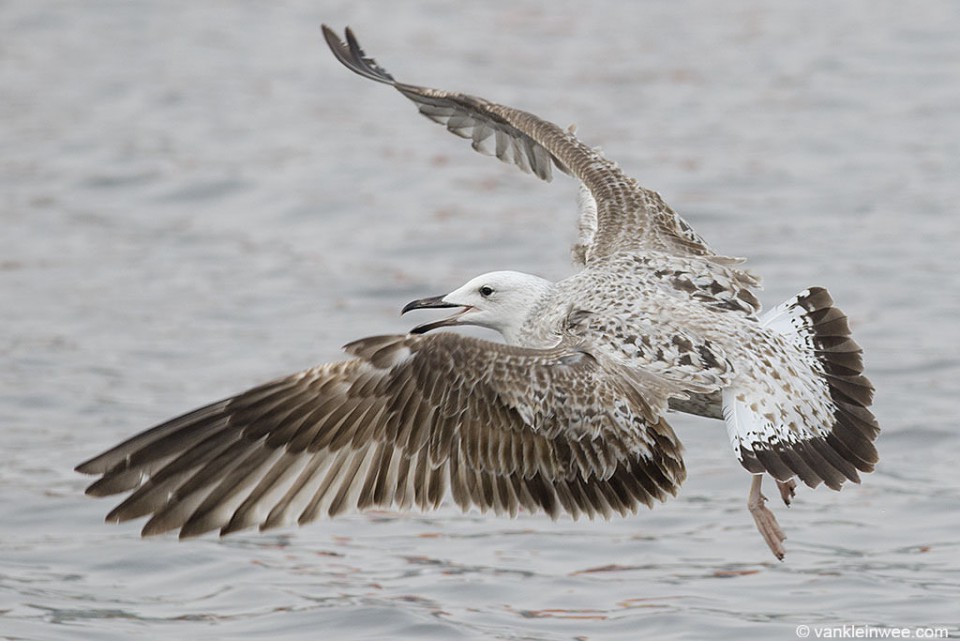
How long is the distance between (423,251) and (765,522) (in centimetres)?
718

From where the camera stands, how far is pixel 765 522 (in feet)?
22.9

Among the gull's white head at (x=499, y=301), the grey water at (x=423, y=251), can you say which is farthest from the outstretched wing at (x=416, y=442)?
the grey water at (x=423, y=251)

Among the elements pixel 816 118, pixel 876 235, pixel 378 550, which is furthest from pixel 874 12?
pixel 378 550

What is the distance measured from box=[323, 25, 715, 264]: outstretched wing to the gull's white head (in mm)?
484

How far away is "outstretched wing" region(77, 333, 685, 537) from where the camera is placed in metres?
6.25

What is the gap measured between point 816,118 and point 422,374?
1055 centimetres

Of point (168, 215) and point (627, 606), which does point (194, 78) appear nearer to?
point (168, 215)

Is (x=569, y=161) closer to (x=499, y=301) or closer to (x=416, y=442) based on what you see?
(x=499, y=301)

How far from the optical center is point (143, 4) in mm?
19734

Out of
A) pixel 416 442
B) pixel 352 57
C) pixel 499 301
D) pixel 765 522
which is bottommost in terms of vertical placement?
pixel 765 522

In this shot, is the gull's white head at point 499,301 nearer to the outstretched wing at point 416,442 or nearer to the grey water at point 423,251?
the outstretched wing at point 416,442

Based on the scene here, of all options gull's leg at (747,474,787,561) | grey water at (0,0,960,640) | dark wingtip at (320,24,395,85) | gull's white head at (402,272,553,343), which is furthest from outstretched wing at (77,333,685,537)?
dark wingtip at (320,24,395,85)

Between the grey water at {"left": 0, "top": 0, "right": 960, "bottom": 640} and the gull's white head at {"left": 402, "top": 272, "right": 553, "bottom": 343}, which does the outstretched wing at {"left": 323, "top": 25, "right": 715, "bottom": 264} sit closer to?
the gull's white head at {"left": 402, "top": 272, "right": 553, "bottom": 343}

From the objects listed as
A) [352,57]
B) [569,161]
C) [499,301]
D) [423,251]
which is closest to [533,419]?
[499,301]
